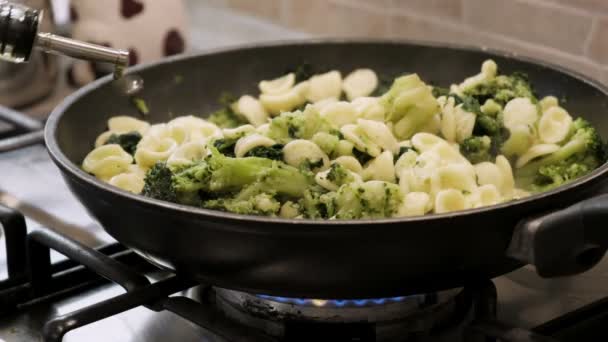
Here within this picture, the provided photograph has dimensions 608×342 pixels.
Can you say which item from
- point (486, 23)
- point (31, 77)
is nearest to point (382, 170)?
point (486, 23)

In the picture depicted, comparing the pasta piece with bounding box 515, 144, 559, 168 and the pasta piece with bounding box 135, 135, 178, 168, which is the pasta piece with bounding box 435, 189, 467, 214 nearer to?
the pasta piece with bounding box 515, 144, 559, 168

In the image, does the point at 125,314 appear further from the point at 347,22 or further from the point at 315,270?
the point at 347,22

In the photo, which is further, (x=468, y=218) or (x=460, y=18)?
(x=460, y=18)

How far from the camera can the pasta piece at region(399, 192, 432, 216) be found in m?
0.86

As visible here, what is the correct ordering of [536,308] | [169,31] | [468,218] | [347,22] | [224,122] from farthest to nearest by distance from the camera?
1. [347,22]
2. [169,31]
3. [224,122]
4. [536,308]
5. [468,218]

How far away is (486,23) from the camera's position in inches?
→ 56.7

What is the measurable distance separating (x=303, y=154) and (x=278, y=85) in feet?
1.09

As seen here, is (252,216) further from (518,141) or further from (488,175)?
(518,141)

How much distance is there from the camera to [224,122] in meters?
1.22

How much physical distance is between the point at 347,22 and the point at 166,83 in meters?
0.57

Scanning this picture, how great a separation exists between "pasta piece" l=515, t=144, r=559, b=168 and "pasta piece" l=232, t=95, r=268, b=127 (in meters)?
0.35

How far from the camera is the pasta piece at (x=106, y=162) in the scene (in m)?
1.00

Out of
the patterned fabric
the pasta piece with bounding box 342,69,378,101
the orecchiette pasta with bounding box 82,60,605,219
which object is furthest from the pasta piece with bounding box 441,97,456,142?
the patterned fabric

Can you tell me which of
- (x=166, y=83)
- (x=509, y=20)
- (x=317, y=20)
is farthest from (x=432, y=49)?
(x=317, y=20)
